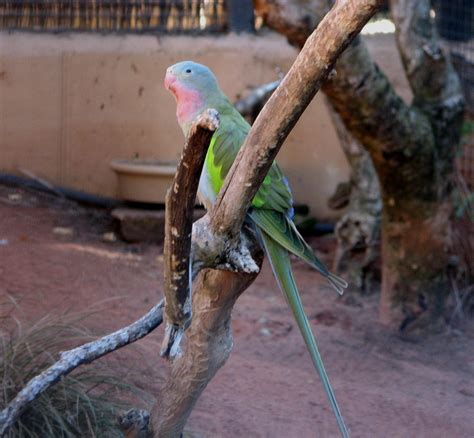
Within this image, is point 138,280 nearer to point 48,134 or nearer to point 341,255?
point 341,255

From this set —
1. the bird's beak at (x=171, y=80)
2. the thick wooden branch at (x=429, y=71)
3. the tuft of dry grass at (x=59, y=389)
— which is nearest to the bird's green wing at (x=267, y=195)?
the bird's beak at (x=171, y=80)

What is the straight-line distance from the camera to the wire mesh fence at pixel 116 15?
264 inches

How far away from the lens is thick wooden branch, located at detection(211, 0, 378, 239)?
6.70 ft

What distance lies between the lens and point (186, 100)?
321 centimetres

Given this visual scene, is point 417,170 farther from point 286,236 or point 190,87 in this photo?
point 286,236

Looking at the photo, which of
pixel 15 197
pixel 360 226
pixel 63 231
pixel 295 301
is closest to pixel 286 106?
pixel 295 301

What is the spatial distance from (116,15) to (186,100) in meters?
3.76

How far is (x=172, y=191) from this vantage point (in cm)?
211

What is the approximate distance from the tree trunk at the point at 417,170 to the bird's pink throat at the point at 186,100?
135 cm

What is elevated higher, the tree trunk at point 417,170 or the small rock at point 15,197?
the tree trunk at point 417,170

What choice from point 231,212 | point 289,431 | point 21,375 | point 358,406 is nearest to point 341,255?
point 358,406

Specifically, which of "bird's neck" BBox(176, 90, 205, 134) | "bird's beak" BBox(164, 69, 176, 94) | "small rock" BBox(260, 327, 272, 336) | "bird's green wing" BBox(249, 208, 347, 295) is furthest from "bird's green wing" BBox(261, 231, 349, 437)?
"small rock" BBox(260, 327, 272, 336)

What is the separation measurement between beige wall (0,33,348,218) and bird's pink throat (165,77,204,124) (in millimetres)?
3417

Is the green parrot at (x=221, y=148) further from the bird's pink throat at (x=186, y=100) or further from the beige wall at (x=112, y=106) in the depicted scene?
the beige wall at (x=112, y=106)
